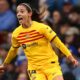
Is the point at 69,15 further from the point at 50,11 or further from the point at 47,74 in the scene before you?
the point at 47,74

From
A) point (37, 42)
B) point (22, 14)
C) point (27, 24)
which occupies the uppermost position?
point (22, 14)

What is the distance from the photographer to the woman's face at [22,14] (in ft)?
29.3

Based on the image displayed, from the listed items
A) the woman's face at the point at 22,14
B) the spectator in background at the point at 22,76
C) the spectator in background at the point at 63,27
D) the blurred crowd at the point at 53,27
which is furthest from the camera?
the spectator in background at the point at 63,27

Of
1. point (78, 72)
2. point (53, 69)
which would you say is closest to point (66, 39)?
point (78, 72)

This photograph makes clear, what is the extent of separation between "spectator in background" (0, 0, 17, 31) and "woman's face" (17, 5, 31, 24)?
13.5 feet

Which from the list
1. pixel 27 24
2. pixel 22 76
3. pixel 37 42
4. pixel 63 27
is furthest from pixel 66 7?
pixel 37 42

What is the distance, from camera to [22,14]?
8969mm

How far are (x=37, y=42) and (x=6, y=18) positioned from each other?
14.8ft

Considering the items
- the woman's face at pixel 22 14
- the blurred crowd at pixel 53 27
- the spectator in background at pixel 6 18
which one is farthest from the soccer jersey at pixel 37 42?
the spectator in background at pixel 6 18

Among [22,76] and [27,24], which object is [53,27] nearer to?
[22,76]

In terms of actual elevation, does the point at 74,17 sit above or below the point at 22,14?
below

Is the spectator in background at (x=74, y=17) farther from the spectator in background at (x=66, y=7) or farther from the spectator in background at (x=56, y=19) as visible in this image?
the spectator in background at (x=56, y=19)

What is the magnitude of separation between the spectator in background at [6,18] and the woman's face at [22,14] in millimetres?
4100

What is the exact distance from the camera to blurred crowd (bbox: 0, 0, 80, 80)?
37.7 ft
